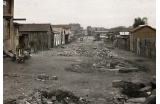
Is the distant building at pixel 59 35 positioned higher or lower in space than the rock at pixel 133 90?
higher

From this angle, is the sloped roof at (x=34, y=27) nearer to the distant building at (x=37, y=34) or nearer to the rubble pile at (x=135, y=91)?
the distant building at (x=37, y=34)

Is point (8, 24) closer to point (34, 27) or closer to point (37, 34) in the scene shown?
point (37, 34)

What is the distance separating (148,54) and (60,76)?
34.9ft

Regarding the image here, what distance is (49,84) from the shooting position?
888 centimetres

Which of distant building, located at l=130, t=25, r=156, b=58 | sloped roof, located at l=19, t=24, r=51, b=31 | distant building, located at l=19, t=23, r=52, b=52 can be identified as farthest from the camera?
sloped roof, located at l=19, t=24, r=51, b=31

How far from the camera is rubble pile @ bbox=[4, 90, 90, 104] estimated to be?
6551 mm

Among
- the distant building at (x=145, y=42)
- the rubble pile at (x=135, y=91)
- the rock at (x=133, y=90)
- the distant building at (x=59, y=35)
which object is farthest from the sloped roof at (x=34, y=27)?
the rock at (x=133, y=90)

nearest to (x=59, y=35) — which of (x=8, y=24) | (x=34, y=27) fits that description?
(x=34, y=27)

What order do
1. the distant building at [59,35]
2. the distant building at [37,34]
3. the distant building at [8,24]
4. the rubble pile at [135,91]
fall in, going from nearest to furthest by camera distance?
the rubble pile at [135,91], the distant building at [8,24], the distant building at [37,34], the distant building at [59,35]

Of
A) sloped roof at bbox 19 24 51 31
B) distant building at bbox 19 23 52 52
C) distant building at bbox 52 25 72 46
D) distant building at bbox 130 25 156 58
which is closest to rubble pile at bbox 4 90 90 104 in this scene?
distant building at bbox 130 25 156 58

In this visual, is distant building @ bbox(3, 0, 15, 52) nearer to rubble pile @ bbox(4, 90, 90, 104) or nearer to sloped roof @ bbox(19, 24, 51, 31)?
rubble pile @ bbox(4, 90, 90, 104)

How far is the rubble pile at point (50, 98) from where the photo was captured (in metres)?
6.55

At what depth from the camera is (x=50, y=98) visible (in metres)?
7.04
